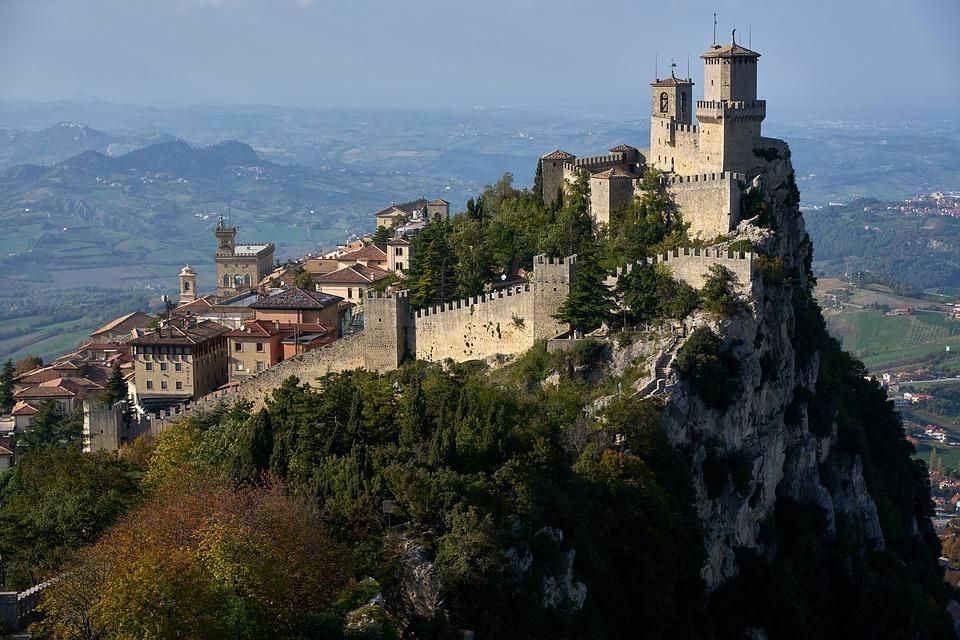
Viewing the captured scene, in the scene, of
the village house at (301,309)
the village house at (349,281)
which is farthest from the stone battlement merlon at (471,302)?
the village house at (349,281)

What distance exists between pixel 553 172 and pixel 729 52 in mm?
8707

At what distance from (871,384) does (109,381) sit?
32.1 meters

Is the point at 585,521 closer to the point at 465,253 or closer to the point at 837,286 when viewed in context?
the point at 465,253

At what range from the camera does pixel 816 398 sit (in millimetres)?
51156

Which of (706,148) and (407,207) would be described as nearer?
(706,148)

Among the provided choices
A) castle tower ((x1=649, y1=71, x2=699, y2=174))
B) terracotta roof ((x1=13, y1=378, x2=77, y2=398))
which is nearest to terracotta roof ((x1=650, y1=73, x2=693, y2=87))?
castle tower ((x1=649, y1=71, x2=699, y2=174))

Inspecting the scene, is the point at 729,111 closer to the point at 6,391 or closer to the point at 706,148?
the point at 706,148

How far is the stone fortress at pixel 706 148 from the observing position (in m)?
50.6

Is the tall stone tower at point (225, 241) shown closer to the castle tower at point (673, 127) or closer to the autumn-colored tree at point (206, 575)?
the castle tower at point (673, 127)

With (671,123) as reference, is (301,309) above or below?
below

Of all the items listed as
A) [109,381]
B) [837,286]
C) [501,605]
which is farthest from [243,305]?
[837,286]

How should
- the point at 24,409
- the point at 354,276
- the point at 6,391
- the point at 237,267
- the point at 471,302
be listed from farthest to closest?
the point at 237,267 < the point at 354,276 < the point at 6,391 < the point at 24,409 < the point at 471,302

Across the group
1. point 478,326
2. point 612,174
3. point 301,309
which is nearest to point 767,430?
point 478,326

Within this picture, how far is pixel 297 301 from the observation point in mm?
56406
